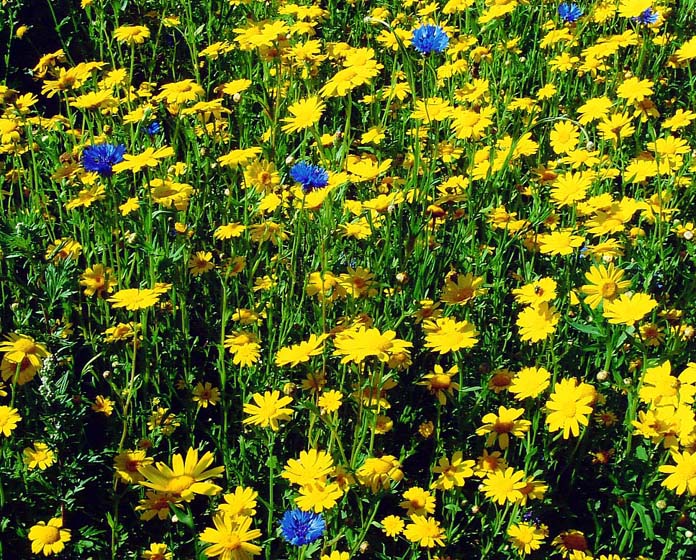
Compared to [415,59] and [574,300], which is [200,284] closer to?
[574,300]

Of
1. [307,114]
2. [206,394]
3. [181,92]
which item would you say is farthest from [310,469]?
[181,92]

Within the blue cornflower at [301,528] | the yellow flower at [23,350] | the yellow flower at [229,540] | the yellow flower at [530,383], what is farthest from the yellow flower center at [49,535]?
the yellow flower at [530,383]

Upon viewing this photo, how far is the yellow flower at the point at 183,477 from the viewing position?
149 centimetres

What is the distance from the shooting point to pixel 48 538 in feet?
5.80

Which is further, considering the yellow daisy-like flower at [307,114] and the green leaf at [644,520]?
the yellow daisy-like flower at [307,114]

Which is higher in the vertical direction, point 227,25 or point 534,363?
point 227,25

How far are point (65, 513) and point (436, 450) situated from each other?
0.90 m

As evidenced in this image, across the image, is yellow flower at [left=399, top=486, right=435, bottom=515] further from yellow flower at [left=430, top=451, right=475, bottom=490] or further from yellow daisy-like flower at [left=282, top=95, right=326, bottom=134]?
yellow daisy-like flower at [left=282, top=95, right=326, bottom=134]

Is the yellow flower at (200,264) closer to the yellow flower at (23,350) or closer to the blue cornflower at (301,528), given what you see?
the yellow flower at (23,350)

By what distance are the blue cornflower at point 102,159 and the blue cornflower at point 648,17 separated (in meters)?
2.07

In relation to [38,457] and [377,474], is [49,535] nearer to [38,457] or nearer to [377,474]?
[38,457]

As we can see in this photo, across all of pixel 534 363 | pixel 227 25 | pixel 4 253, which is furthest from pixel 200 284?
pixel 227 25

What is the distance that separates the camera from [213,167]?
110 inches

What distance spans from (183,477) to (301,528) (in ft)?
0.80
